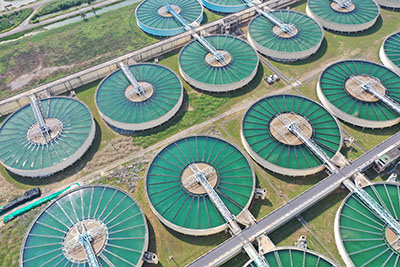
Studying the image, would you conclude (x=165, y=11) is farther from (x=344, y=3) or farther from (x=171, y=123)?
(x=344, y=3)

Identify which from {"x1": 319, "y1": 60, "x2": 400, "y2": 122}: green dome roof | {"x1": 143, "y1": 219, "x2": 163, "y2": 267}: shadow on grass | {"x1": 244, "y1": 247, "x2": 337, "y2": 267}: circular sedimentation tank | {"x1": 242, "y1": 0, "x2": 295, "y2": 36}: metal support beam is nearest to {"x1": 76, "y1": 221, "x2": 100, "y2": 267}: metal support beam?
{"x1": 143, "y1": 219, "x2": 163, "y2": 267}: shadow on grass

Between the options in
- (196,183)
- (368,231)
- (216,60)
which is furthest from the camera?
(216,60)

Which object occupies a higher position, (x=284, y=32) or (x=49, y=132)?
(x=284, y=32)

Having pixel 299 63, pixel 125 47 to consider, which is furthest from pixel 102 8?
pixel 299 63

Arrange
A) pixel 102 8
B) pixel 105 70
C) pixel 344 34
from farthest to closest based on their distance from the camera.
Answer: pixel 102 8 < pixel 344 34 < pixel 105 70

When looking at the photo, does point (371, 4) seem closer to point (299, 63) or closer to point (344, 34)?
point (344, 34)

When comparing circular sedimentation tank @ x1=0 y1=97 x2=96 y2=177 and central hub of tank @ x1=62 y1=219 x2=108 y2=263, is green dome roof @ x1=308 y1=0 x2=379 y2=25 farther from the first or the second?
central hub of tank @ x1=62 y1=219 x2=108 y2=263

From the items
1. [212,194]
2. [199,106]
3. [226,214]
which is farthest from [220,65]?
[226,214]
